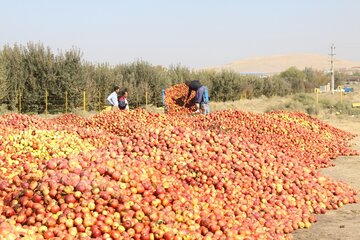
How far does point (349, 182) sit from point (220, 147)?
3.08 metres

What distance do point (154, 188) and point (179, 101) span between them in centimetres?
1255

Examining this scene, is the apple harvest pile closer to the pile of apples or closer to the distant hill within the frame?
the pile of apples

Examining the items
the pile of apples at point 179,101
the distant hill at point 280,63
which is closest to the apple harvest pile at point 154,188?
the pile of apples at point 179,101

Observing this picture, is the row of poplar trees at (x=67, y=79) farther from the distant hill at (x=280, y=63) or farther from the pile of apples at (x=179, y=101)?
the distant hill at (x=280, y=63)

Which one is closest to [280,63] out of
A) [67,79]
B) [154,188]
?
[67,79]

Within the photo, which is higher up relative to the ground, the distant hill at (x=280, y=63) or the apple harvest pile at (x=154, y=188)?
the distant hill at (x=280, y=63)

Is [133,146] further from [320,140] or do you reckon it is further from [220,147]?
[320,140]

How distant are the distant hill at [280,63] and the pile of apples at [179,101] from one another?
11565 cm

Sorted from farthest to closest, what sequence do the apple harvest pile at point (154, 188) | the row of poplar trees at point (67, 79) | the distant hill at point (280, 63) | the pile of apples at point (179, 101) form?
the distant hill at point (280, 63), the row of poplar trees at point (67, 79), the pile of apples at point (179, 101), the apple harvest pile at point (154, 188)

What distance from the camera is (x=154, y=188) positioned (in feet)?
17.8

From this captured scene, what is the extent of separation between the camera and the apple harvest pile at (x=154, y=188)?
4.71m

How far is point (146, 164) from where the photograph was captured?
20.1ft

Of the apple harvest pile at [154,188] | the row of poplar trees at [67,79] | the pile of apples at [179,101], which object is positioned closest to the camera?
the apple harvest pile at [154,188]

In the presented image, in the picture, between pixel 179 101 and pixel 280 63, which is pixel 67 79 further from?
pixel 280 63
